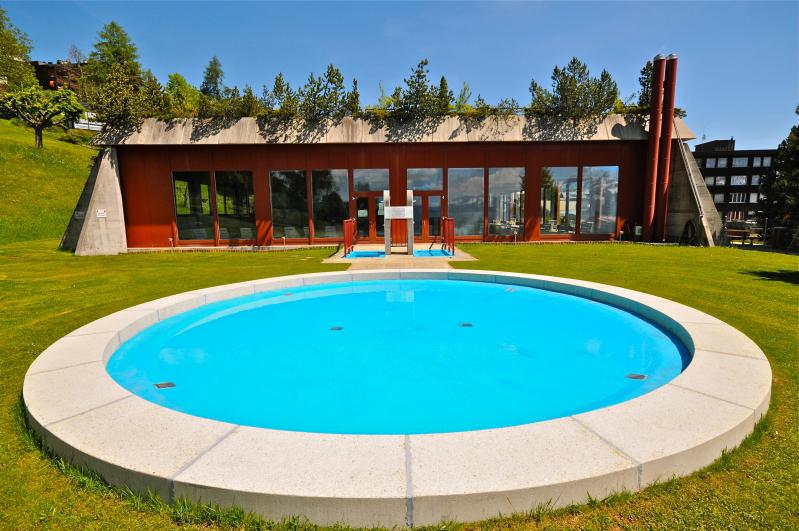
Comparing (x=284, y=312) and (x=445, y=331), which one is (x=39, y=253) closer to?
(x=284, y=312)

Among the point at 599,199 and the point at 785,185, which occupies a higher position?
the point at 785,185

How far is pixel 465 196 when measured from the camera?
62.7 feet

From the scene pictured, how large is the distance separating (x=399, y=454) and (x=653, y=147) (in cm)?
2032

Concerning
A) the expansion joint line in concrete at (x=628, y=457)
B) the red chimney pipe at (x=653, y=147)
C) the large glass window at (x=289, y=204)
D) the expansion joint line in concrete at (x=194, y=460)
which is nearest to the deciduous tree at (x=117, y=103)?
the large glass window at (x=289, y=204)

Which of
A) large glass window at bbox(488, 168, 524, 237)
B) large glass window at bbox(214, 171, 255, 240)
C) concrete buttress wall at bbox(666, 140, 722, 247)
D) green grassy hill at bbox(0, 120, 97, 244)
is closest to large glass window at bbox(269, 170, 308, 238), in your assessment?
large glass window at bbox(214, 171, 255, 240)

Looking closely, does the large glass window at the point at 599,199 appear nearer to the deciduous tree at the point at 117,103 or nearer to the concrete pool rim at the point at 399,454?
the concrete pool rim at the point at 399,454

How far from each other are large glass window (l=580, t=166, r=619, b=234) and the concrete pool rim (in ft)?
54.6

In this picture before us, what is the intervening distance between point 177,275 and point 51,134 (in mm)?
54081

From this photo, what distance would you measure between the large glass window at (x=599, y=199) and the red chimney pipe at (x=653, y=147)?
4.18 feet

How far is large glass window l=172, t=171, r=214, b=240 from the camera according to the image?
1900cm

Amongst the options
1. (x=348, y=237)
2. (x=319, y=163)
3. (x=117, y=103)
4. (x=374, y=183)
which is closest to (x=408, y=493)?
(x=348, y=237)

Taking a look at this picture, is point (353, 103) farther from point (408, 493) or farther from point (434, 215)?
point (408, 493)

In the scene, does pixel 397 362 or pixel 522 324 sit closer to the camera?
pixel 397 362

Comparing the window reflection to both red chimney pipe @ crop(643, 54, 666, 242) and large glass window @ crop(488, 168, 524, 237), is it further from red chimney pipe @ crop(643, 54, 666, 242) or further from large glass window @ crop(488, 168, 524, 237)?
red chimney pipe @ crop(643, 54, 666, 242)
